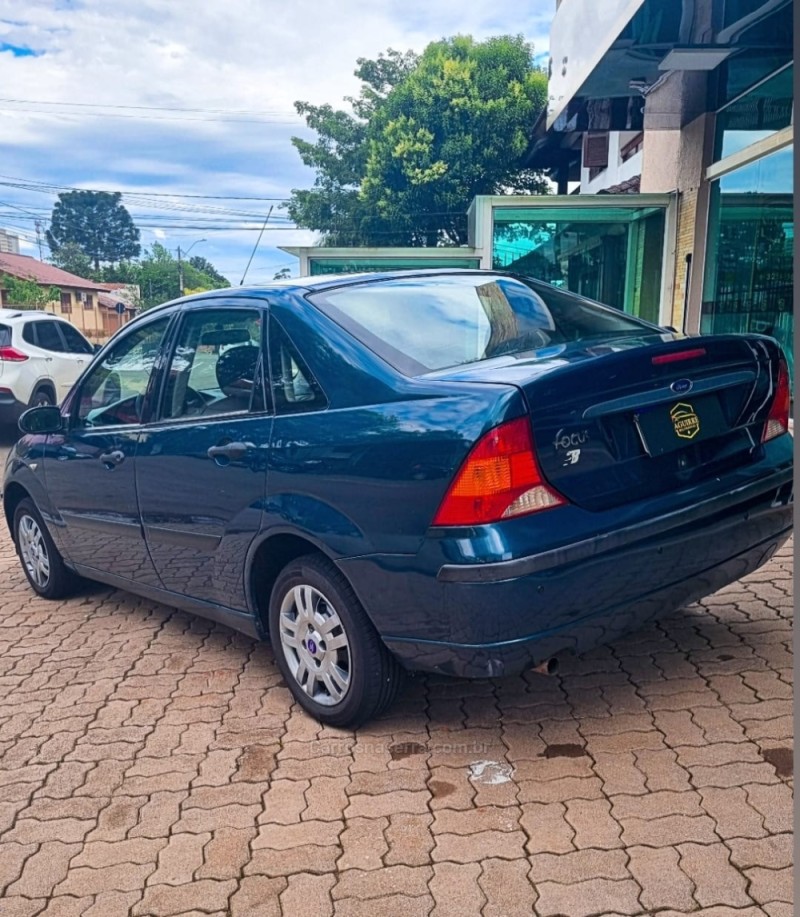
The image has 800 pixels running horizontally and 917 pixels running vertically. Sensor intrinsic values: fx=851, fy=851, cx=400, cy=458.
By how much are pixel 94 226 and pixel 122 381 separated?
108959 millimetres

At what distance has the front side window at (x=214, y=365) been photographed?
3494 mm

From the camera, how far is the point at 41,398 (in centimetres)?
1227

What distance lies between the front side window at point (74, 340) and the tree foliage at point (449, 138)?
14.0 m

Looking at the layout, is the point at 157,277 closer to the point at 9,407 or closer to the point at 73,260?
the point at 73,260

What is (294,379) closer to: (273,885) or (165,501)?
(165,501)

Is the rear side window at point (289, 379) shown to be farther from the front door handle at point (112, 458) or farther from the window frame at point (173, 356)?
the front door handle at point (112, 458)

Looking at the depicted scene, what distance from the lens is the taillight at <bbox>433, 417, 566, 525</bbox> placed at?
2.59 m

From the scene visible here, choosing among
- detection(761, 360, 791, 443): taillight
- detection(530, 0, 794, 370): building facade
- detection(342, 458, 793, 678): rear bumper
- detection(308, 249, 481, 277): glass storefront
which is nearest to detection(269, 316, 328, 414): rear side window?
detection(342, 458, 793, 678): rear bumper

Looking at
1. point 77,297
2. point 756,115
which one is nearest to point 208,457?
point 756,115

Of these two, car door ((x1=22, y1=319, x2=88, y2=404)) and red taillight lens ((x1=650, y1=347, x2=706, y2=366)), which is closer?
red taillight lens ((x1=650, y1=347, x2=706, y2=366))

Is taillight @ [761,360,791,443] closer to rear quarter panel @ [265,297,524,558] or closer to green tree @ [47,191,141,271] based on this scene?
rear quarter panel @ [265,297,524,558]

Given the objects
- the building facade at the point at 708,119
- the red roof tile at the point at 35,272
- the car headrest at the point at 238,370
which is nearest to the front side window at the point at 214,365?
the car headrest at the point at 238,370

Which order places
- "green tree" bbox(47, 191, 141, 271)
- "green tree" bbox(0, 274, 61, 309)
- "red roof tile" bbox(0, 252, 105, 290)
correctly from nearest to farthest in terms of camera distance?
"green tree" bbox(0, 274, 61, 309) → "red roof tile" bbox(0, 252, 105, 290) → "green tree" bbox(47, 191, 141, 271)

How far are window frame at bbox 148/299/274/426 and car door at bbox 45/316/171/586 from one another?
0.10 metres
